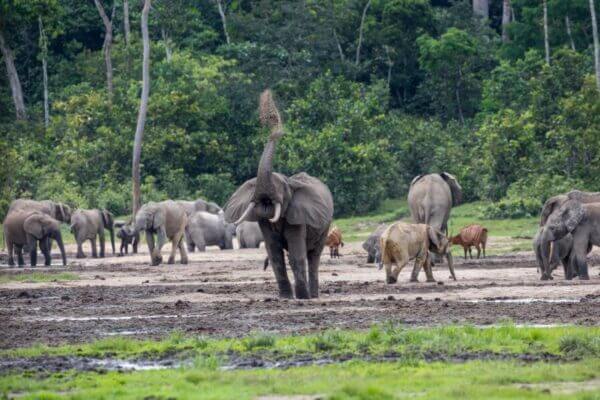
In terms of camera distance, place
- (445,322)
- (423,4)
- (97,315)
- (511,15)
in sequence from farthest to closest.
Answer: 1. (511,15)
2. (423,4)
3. (97,315)
4. (445,322)

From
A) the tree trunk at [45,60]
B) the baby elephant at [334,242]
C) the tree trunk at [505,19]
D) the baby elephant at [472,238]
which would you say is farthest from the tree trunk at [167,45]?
the baby elephant at [472,238]

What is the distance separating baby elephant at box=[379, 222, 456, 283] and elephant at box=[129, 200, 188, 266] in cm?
920

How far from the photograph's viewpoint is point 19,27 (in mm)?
53156

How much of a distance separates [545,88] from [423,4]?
11.2 m

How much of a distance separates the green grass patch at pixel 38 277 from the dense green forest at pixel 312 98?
1323 centimetres

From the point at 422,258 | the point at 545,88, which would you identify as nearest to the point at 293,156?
the point at 545,88

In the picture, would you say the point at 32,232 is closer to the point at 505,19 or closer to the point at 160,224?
the point at 160,224

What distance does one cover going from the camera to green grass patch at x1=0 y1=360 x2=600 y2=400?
11.3 m

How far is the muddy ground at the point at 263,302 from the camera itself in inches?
649

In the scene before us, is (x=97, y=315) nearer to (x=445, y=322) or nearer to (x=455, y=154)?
(x=445, y=322)

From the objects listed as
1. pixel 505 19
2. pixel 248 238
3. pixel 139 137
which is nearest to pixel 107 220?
pixel 248 238

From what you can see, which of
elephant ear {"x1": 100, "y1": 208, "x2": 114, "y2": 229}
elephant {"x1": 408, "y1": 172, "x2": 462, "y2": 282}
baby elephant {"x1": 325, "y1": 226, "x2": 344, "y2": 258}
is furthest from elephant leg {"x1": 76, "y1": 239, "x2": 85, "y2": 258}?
elephant {"x1": 408, "y1": 172, "x2": 462, "y2": 282}

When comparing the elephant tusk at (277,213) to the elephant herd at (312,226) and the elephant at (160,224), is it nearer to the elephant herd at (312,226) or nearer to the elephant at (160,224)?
the elephant herd at (312,226)

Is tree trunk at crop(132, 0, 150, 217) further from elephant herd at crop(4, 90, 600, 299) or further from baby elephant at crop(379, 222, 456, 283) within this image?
baby elephant at crop(379, 222, 456, 283)
